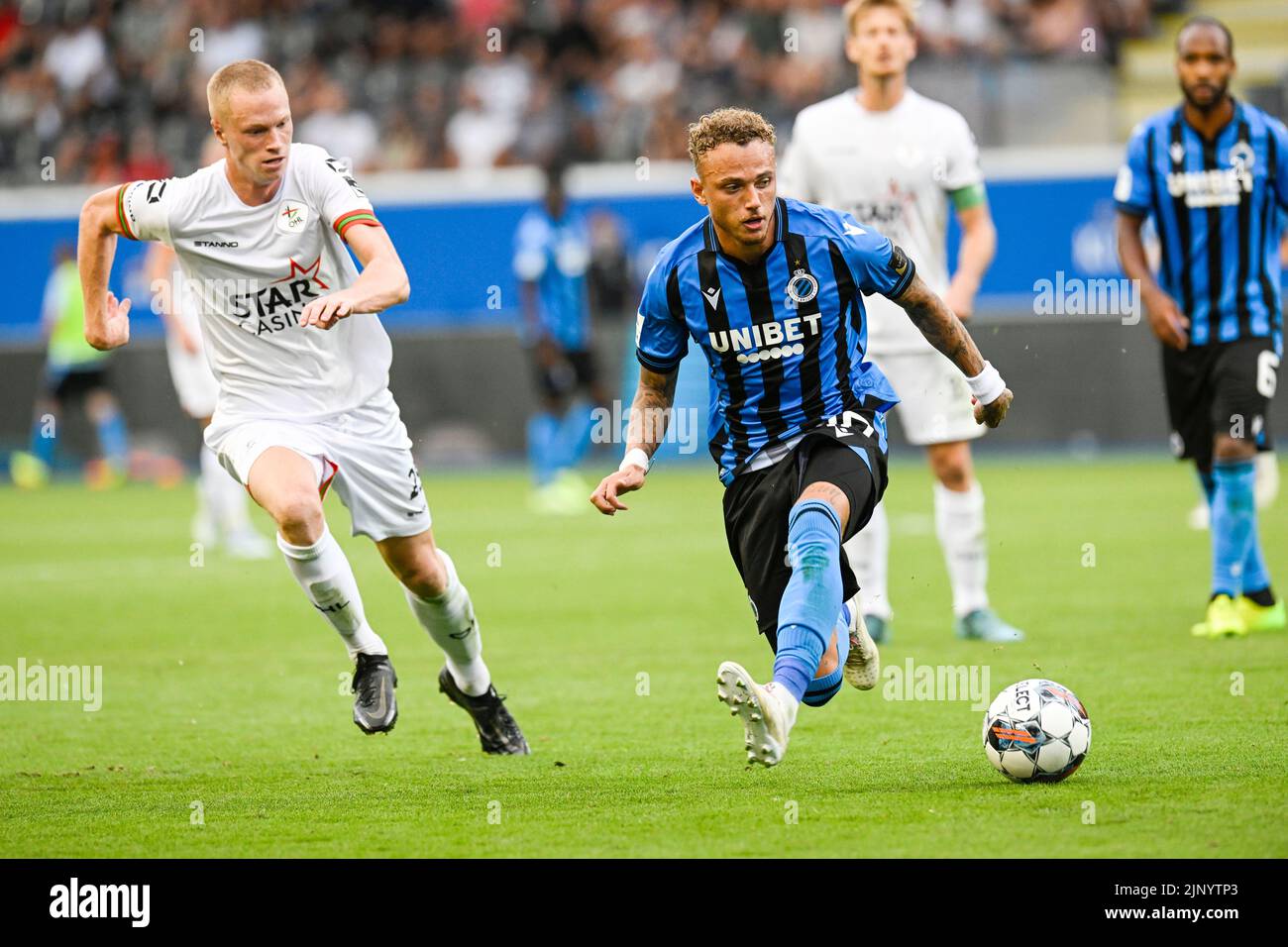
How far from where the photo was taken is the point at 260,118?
567cm

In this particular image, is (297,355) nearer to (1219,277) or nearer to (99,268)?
(99,268)

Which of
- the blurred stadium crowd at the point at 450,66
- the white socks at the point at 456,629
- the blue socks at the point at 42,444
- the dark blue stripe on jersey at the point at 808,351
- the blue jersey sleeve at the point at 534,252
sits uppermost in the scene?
the blurred stadium crowd at the point at 450,66

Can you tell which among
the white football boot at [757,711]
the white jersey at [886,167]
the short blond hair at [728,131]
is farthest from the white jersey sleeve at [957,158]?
the white football boot at [757,711]

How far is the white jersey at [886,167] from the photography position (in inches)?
321

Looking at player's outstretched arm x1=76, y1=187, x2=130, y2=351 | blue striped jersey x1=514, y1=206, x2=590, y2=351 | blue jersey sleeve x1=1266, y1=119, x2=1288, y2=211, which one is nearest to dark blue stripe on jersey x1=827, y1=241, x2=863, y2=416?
player's outstretched arm x1=76, y1=187, x2=130, y2=351

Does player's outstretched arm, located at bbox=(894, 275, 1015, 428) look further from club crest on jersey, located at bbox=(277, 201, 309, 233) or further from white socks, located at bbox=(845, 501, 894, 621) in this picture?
white socks, located at bbox=(845, 501, 894, 621)

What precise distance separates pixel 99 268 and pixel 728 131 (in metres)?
2.10

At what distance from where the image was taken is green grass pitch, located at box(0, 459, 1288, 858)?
4770 mm

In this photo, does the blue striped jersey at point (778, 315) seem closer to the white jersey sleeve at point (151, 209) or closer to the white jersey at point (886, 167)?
the white jersey sleeve at point (151, 209)

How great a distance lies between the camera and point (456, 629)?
20.1 ft

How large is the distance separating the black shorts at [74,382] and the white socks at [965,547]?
1280cm

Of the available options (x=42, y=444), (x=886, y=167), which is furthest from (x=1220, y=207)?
(x=42, y=444)

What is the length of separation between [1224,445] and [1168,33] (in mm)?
15262

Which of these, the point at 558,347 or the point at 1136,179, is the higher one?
the point at 558,347
